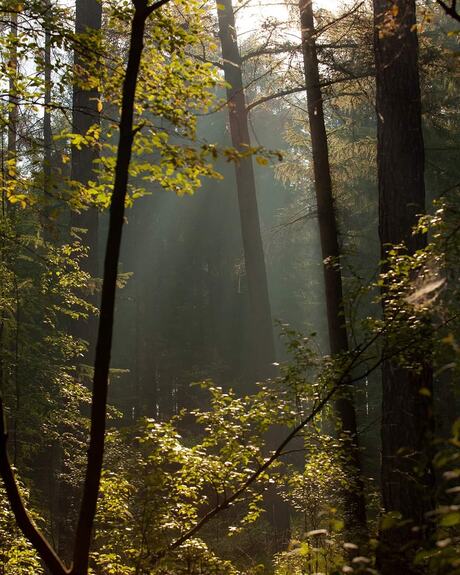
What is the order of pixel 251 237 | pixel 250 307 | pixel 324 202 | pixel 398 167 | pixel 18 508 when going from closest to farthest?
pixel 18 508
pixel 398 167
pixel 324 202
pixel 250 307
pixel 251 237

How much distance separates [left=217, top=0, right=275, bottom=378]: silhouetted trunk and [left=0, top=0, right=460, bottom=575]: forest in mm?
45

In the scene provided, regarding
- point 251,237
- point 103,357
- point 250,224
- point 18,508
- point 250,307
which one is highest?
point 250,224

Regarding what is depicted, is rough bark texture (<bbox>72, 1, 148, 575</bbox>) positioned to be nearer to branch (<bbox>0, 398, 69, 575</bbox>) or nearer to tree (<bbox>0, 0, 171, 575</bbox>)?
tree (<bbox>0, 0, 171, 575</bbox>)

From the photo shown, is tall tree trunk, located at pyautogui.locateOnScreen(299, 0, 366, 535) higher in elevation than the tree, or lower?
higher

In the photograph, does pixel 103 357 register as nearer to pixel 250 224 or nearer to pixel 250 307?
pixel 250 307

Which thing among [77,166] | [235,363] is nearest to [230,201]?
[235,363]

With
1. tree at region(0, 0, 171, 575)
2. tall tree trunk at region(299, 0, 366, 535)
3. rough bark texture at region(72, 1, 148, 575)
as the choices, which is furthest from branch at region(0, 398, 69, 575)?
tall tree trunk at region(299, 0, 366, 535)

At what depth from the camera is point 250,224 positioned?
12836 mm

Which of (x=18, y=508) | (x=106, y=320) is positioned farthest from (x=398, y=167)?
(x=18, y=508)

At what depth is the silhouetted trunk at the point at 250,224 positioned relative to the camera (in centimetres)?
1238

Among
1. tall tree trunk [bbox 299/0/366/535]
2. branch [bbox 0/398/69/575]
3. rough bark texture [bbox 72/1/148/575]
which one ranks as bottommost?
branch [bbox 0/398/69/575]

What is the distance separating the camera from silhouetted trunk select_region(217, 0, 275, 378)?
12.4 metres

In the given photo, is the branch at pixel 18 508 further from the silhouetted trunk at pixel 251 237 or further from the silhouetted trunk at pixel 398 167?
the silhouetted trunk at pixel 251 237

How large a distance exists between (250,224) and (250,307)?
167 centimetres
